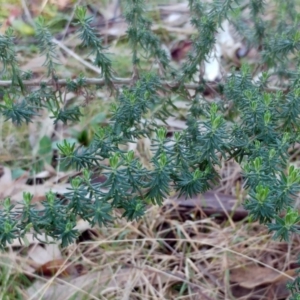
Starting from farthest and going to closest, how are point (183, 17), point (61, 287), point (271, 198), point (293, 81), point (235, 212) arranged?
point (183, 17) → point (235, 212) → point (61, 287) → point (293, 81) → point (271, 198)

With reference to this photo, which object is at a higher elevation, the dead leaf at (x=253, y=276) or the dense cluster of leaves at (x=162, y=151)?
the dense cluster of leaves at (x=162, y=151)

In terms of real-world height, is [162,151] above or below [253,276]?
above

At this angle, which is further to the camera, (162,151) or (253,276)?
(253,276)

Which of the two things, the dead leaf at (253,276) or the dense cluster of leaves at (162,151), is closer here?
the dense cluster of leaves at (162,151)

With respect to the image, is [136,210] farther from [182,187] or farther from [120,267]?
[120,267]

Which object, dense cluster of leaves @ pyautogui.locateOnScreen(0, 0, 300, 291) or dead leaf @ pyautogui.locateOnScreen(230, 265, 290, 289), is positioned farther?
dead leaf @ pyautogui.locateOnScreen(230, 265, 290, 289)

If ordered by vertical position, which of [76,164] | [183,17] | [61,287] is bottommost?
[61,287]

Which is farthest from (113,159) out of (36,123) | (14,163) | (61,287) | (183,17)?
(183,17)

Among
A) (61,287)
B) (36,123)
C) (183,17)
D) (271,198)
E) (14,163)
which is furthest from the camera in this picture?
(183,17)

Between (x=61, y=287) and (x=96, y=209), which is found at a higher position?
(x=96, y=209)

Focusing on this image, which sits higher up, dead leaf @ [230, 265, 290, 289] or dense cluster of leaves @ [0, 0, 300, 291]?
dense cluster of leaves @ [0, 0, 300, 291]

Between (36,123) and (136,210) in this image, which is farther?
(36,123)
